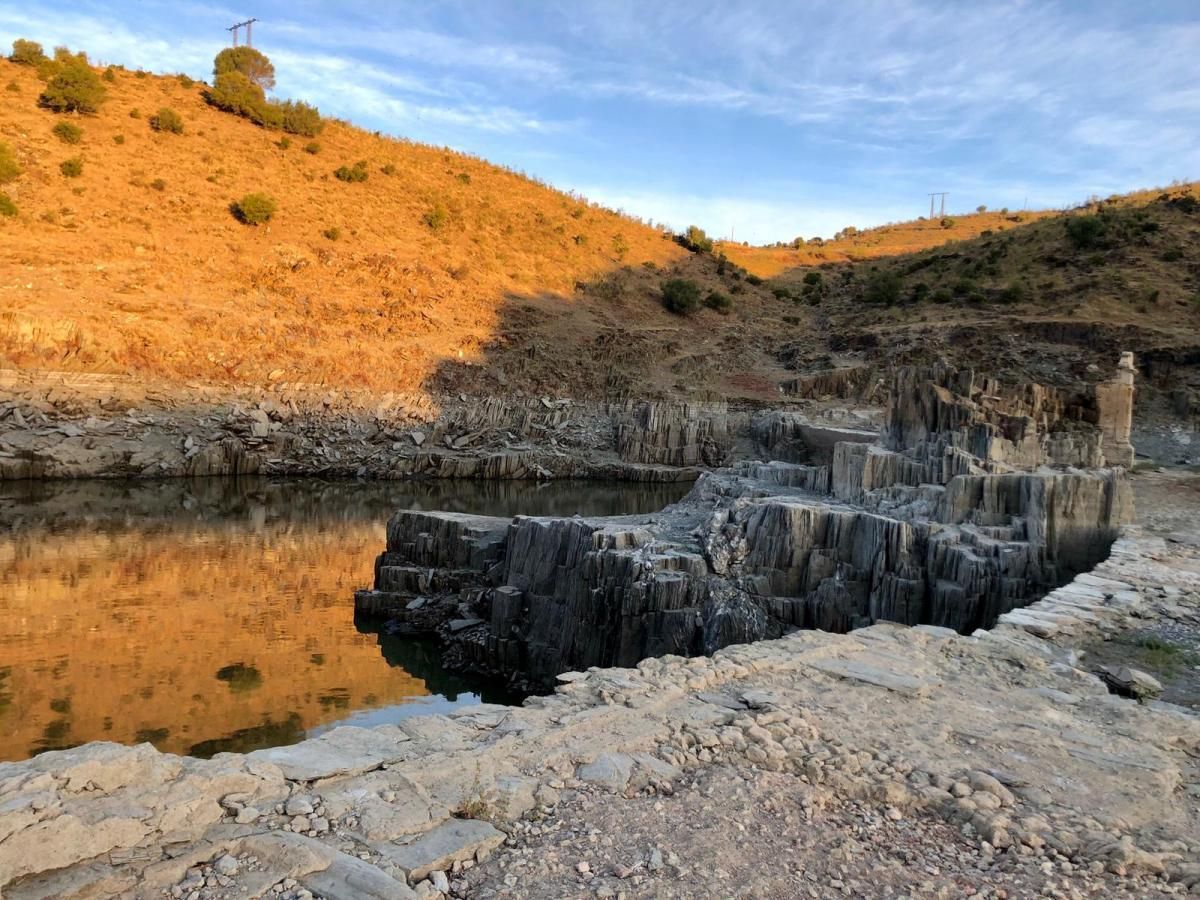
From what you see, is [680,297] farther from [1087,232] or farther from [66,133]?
[66,133]

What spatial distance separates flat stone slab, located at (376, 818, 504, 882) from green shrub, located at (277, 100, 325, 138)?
191ft

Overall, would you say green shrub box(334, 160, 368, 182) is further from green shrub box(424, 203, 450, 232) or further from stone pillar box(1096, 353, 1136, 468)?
stone pillar box(1096, 353, 1136, 468)

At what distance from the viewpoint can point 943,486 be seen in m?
12.9

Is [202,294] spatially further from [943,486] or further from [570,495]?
[943,486]

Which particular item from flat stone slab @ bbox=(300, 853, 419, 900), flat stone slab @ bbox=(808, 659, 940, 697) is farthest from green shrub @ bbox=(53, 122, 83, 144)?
flat stone slab @ bbox=(300, 853, 419, 900)

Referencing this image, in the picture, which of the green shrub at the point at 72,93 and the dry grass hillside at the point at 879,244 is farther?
the dry grass hillside at the point at 879,244

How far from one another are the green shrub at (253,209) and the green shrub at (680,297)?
23.5 metres

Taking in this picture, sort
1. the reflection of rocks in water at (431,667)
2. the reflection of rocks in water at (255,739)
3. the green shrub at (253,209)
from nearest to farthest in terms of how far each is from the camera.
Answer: the reflection of rocks in water at (255,739) → the reflection of rocks in water at (431,667) → the green shrub at (253,209)

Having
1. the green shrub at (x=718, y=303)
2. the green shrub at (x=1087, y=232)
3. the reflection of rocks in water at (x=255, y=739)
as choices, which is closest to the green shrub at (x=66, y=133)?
the green shrub at (x=718, y=303)

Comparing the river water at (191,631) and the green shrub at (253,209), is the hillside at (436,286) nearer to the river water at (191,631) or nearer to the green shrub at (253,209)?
the green shrub at (253,209)

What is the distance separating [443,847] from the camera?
383 centimetres

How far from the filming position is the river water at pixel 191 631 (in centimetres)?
1062

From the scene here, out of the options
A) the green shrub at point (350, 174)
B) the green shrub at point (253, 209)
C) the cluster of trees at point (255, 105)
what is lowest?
the green shrub at point (253, 209)

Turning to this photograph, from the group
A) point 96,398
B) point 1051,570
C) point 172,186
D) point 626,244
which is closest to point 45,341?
point 96,398
